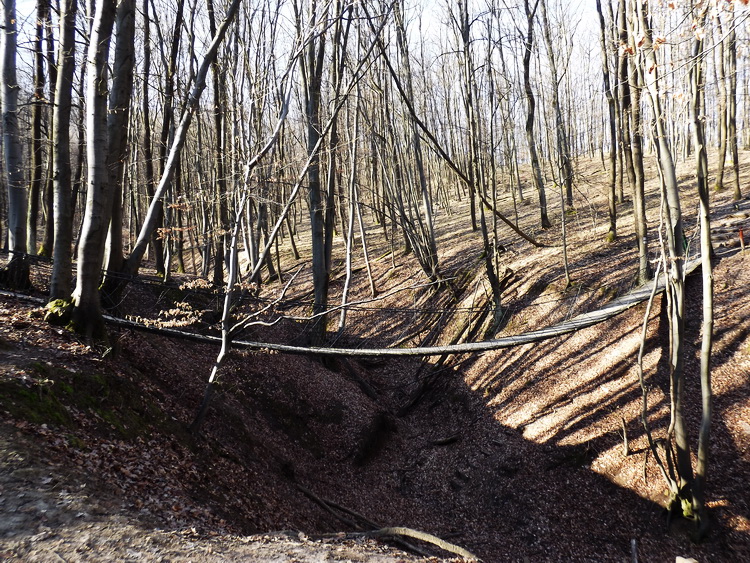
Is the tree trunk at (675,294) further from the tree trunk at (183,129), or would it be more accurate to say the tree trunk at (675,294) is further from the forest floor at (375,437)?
the tree trunk at (183,129)

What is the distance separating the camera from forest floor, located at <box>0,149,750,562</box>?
3.90 meters

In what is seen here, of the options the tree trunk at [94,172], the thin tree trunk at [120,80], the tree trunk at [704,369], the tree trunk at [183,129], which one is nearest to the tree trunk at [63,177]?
the tree trunk at [94,172]

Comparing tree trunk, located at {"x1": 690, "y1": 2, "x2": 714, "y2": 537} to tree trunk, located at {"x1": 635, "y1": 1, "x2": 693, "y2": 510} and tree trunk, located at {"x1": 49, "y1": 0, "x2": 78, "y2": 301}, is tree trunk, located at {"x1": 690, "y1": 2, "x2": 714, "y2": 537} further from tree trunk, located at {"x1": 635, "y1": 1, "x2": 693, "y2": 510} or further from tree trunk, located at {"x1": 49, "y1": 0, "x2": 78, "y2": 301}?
tree trunk, located at {"x1": 49, "y1": 0, "x2": 78, "y2": 301}

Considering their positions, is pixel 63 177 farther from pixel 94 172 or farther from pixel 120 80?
pixel 120 80

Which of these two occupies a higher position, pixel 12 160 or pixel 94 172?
pixel 12 160

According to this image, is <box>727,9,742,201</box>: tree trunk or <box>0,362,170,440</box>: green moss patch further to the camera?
<box>727,9,742,201</box>: tree trunk

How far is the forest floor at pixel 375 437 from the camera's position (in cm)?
390

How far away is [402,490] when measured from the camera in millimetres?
7832

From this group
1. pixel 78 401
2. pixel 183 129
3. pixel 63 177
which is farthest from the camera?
pixel 183 129

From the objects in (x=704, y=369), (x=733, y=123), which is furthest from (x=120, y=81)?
(x=733, y=123)

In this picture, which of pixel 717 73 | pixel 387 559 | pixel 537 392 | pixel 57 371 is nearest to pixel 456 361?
pixel 537 392

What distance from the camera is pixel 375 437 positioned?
9031 mm

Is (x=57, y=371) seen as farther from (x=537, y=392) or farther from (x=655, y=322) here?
(x=655, y=322)

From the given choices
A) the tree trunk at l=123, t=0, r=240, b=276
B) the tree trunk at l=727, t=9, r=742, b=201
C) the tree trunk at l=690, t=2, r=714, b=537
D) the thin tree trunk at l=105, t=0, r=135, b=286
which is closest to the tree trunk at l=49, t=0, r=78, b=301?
the thin tree trunk at l=105, t=0, r=135, b=286
